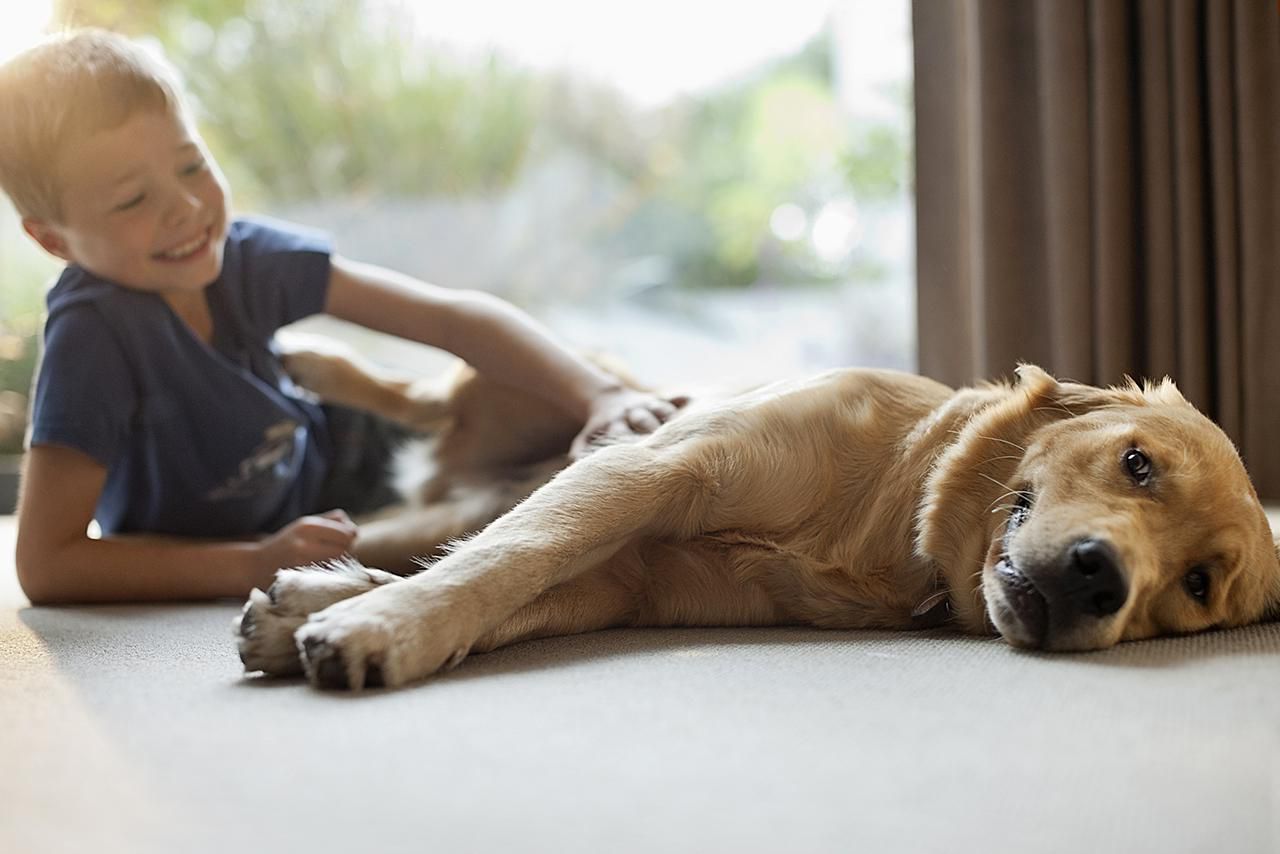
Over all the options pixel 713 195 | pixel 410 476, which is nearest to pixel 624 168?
pixel 713 195

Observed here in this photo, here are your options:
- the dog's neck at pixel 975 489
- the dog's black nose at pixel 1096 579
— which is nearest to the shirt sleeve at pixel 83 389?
the dog's neck at pixel 975 489

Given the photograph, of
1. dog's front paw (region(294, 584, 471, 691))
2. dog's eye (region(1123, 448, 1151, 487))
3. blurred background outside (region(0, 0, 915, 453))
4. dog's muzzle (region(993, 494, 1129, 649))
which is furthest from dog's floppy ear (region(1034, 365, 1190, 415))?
blurred background outside (region(0, 0, 915, 453))

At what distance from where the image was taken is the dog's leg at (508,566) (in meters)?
1.42

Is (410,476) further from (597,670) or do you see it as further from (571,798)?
(571,798)

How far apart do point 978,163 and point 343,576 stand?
2.33 metres

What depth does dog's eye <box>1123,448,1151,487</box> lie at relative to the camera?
5.70ft

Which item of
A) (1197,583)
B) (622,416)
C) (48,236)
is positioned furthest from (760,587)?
(48,236)

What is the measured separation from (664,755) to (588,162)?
3980 mm

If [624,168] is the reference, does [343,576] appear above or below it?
below

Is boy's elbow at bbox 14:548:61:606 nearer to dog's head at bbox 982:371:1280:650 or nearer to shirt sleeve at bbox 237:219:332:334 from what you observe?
shirt sleeve at bbox 237:219:332:334

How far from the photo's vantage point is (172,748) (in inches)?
47.8

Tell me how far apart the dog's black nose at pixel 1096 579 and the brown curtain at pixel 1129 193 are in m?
1.78

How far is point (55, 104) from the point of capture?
2.25m

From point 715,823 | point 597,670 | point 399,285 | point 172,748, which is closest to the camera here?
point 715,823
